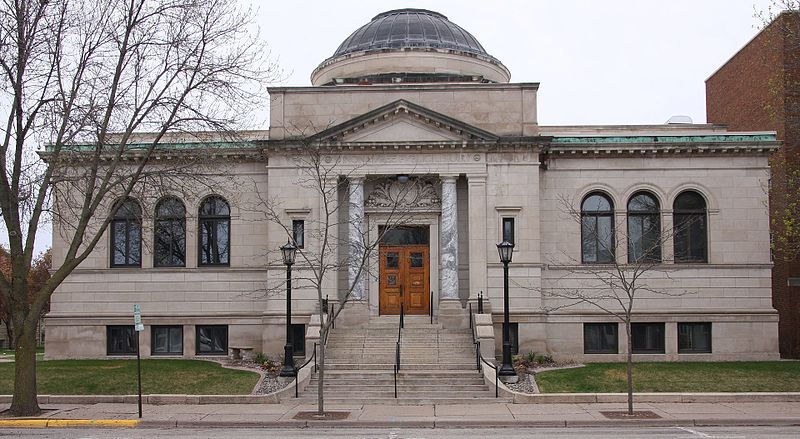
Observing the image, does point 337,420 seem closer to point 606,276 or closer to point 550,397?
point 550,397

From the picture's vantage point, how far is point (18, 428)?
19766 mm

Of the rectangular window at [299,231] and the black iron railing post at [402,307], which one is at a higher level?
the rectangular window at [299,231]

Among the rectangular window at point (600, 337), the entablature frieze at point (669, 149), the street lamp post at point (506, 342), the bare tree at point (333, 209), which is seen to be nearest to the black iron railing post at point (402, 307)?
the bare tree at point (333, 209)

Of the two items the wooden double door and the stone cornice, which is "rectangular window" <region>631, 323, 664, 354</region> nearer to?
the stone cornice

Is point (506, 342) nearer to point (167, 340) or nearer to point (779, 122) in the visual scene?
point (167, 340)

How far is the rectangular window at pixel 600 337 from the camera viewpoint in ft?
103

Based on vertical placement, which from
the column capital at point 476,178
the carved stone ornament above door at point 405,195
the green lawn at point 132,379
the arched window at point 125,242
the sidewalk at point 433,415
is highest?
the column capital at point 476,178

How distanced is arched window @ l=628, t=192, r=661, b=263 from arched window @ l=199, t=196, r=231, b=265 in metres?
15.1

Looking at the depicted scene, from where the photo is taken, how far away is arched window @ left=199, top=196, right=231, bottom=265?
→ 32594mm

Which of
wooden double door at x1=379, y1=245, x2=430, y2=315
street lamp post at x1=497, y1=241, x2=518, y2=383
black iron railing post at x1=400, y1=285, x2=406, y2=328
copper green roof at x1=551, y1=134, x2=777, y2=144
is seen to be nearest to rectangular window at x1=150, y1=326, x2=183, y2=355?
wooden double door at x1=379, y1=245, x2=430, y2=315

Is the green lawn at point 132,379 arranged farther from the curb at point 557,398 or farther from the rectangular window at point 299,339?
the rectangular window at point 299,339

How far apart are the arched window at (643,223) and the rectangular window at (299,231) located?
1192 centimetres

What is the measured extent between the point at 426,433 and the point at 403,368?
710 cm

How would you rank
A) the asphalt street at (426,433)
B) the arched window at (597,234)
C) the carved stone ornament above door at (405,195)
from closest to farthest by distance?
1. the asphalt street at (426,433)
2. the carved stone ornament above door at (405,195)
3. the arched window at (597,234)
